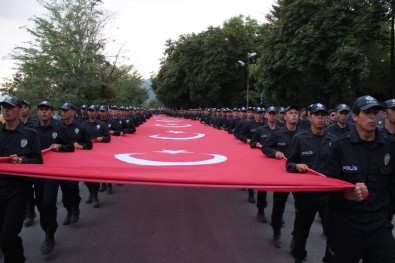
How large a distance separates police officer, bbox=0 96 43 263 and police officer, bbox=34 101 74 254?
104cm

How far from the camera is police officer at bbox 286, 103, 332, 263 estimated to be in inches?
184

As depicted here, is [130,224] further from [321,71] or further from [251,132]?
[321,71]

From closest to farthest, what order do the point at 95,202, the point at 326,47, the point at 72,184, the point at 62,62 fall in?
the point at 72,184
the point at 95,202
the point at 62,62
the point at 326,47

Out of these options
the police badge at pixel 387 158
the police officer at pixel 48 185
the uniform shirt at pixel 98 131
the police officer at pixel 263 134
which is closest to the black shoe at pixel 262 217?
the police officer at pixel 263 134

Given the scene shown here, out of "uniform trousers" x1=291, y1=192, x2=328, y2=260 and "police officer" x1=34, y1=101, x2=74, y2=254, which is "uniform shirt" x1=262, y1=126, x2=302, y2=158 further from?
"police officer" x1=34, y1=101, x2=74, y2=254

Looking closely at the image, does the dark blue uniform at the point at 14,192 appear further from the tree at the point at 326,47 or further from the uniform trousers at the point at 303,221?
the tree at the point at 326,47

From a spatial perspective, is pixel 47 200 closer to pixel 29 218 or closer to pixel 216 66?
pixel 29 218

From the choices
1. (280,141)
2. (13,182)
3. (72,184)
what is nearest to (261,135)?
(280,141)

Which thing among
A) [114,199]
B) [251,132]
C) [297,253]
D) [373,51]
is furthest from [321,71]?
[297,253]

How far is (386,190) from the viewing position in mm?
3250

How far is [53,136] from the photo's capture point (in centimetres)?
614

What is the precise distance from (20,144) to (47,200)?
3.90ft

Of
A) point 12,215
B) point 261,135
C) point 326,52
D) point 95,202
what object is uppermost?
point 326,52

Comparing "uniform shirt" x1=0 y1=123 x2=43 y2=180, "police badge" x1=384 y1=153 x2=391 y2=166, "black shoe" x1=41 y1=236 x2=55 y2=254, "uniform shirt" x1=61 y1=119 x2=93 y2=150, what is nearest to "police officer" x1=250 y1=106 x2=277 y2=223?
"uniform shirt" x1=61 y1=119 x2=93 y2=150
